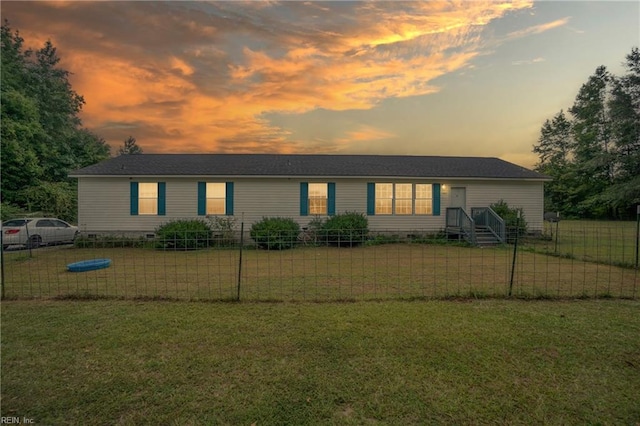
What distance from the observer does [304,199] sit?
15289 millimetres

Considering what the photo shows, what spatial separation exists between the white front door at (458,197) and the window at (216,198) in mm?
11222

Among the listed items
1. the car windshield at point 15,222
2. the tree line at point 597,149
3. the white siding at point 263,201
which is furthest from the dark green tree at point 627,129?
the car windshield at point 15,222

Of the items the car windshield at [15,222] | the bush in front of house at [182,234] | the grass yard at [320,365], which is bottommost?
the grass yard at [320,365]

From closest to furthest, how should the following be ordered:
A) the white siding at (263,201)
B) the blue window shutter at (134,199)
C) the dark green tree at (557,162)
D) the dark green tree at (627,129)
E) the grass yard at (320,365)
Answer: the grass yard at (320,365), the white siding at (263,201), the blue window shutter at (134,199), the dark green tree at (627,129), the dark green tree at (557,162)

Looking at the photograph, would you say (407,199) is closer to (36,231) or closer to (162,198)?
(162,198)

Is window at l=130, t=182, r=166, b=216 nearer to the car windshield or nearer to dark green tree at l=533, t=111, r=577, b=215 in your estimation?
the car windshield

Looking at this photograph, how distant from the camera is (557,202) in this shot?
3809 cm

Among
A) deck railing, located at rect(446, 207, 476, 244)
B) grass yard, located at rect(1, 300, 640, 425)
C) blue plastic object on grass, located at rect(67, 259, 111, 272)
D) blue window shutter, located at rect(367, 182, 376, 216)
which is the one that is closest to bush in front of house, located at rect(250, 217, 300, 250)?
blue window shutter, located at rect(367, 182, 376, 216)

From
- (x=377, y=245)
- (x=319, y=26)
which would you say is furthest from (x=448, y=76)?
(x=377, y=245)

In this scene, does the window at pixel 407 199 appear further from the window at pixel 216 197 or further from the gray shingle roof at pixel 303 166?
the window at pixel 216 197

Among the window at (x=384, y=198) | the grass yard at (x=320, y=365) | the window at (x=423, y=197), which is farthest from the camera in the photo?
the window at (x=423, y=197)

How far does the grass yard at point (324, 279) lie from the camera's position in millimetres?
5840

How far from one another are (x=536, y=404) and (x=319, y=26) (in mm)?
12082

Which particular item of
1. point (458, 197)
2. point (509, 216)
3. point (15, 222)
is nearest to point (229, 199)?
point (15, 222)
